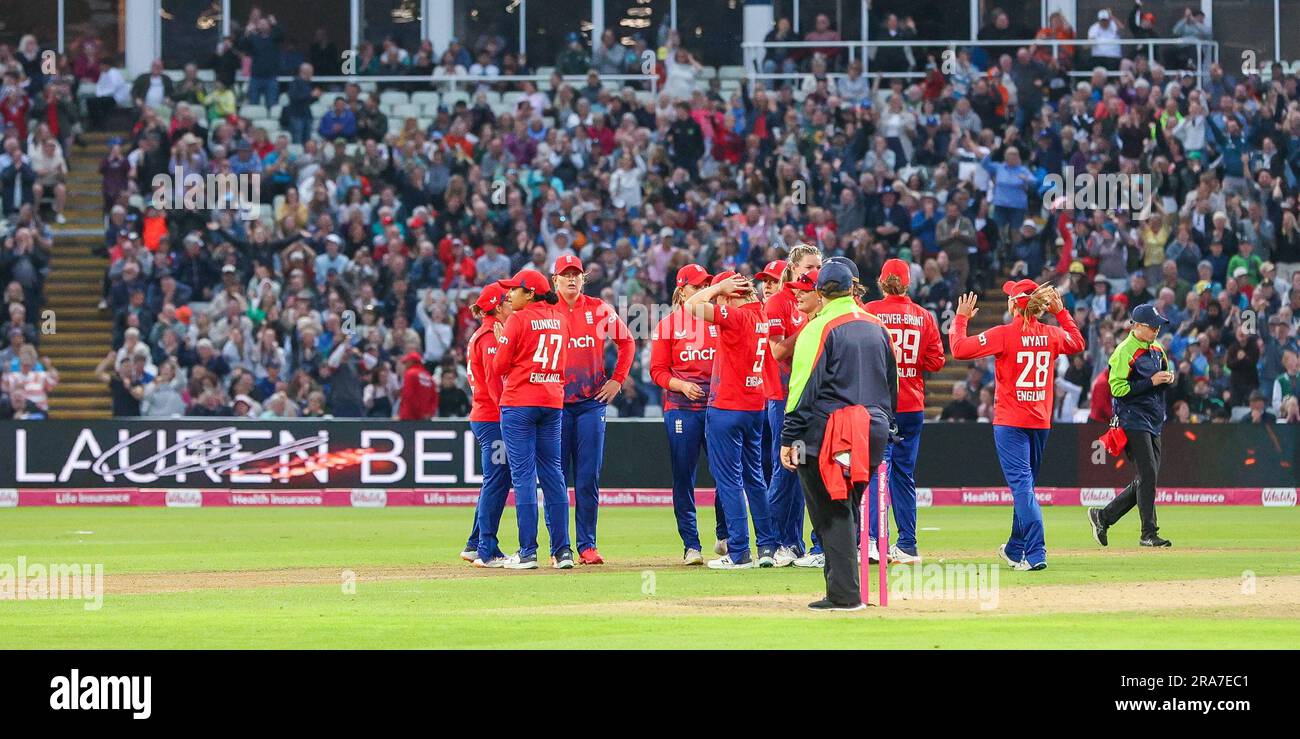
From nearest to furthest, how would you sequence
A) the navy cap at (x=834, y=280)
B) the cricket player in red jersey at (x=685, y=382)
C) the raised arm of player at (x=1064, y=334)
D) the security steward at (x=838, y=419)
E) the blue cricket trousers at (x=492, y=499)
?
the security steward at (x=838, y=419)
the navy cap at (x=834, y=280)
the raised arm of player at (x=1064, y=334)
the cricket player in red jersey at (x=685, y=382)
the blue cricket trousers at (x=492, y=499)

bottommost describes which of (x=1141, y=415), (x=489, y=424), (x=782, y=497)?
(x=782, y=497)

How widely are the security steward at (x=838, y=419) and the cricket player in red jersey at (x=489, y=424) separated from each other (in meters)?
4.47

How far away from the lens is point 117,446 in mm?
27672

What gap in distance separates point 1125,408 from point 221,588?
8859 millimetres

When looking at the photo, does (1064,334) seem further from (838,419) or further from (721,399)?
(838,419)

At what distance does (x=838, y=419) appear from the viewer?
1251 cm

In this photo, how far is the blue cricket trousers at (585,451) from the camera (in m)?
16.6

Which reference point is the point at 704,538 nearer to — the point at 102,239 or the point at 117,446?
the point at 117,446

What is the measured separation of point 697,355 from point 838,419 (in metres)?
4.50

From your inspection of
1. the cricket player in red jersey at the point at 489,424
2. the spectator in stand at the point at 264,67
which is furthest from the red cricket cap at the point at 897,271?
the spectator in stand at the point at 264,67

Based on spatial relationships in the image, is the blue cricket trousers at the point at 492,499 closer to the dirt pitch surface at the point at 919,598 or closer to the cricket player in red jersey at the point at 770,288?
the dirt pitch surface at the point at 919,598

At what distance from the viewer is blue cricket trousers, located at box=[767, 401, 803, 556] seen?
16297 millimetres

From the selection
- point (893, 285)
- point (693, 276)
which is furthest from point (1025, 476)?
point (693, 276)
